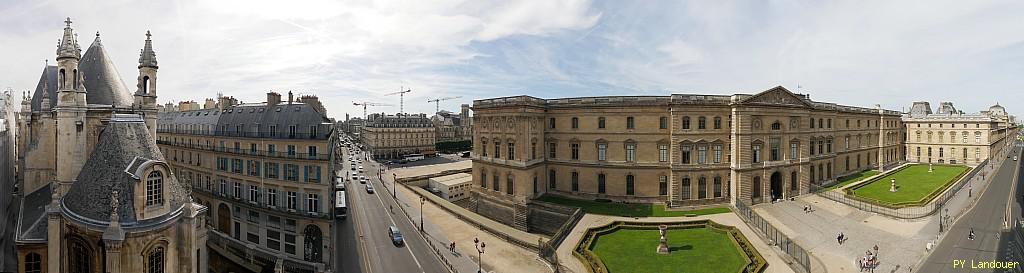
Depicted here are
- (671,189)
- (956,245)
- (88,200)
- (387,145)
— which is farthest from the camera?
(387,145)

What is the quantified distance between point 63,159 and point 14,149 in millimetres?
12145

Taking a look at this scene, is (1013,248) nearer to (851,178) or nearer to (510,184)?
(851,178)

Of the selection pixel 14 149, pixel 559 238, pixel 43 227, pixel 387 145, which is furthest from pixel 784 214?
pixel 387 145

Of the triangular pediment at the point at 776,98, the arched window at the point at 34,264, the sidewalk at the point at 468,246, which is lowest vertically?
the sidewalk at the point at 468,246

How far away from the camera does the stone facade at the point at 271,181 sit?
29.6 meters

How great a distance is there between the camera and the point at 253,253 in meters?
31.6

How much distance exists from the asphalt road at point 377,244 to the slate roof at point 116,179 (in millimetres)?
14978

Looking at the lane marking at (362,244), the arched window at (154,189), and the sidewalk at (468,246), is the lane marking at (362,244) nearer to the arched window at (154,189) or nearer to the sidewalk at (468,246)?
the sidewalk at (468,246)

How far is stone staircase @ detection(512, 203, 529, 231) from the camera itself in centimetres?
4036

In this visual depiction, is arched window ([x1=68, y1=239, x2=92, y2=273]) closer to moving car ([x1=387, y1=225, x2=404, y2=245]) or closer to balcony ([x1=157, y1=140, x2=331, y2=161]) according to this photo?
balcony ([x1=157, y1=140, x2=331, y2=161])

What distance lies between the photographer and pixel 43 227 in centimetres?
1764

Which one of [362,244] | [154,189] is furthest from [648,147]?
[154,189]

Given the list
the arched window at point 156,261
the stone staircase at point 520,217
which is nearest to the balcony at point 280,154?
the arched window at point 156,261

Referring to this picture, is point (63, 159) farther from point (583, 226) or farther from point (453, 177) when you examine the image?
point (453, 177)
